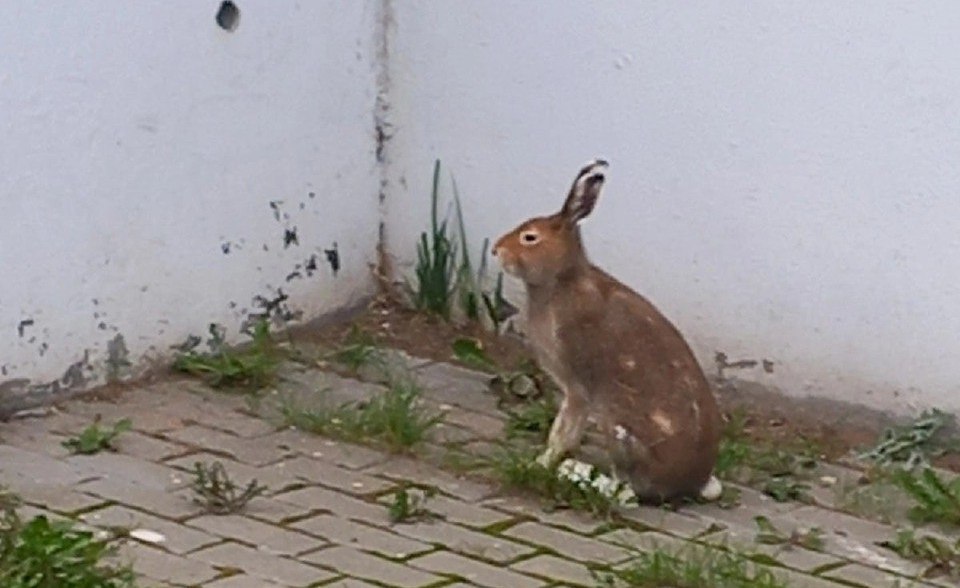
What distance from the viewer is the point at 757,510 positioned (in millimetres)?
6703

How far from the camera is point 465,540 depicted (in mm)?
6320

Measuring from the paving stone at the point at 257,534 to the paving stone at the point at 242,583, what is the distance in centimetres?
23

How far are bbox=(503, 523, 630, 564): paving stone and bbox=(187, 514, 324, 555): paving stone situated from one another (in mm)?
573

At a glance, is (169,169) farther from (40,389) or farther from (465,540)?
(465,540)

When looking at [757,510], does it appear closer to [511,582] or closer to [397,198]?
[511,582]

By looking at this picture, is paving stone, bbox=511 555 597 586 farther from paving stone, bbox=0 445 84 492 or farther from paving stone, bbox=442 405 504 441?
paving stone, bbox=0 445 84 492

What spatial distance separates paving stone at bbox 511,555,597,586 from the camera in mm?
6016

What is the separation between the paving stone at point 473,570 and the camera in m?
5.98

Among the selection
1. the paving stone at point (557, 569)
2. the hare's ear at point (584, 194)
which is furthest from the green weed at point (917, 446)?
the paving stone at point (557, 569)

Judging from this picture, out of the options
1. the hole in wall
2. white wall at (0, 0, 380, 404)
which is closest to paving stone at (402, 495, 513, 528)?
white wall at (0, 0, 380, 404)

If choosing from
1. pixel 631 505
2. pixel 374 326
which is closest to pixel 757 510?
pixel 631 505

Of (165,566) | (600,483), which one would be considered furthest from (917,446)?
(165,566)

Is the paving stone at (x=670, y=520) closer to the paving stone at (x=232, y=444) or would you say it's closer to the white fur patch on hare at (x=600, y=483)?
the white fur patch on hare at (x=600, y=483)

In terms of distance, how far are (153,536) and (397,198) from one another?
2634 millimetres
